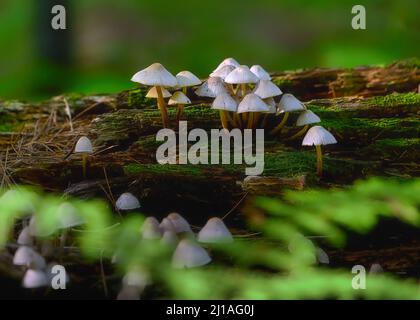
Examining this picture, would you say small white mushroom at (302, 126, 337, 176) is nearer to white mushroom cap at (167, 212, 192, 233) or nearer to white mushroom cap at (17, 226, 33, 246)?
white mushroom cap at (167, 212, 192, 233)

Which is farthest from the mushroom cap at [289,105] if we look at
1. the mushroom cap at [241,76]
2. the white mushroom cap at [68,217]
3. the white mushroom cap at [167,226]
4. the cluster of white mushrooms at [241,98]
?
the white mushroom cap at [68,217]

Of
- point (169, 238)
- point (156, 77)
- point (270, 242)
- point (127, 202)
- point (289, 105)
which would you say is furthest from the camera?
point (289, 105)

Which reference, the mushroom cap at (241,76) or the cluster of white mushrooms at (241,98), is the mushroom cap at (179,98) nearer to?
the cluster of white mushrooms at (241,98)

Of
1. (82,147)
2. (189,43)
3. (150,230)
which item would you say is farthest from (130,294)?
(189,43)

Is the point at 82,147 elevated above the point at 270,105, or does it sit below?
below

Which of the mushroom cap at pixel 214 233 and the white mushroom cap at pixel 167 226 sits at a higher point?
the white mushroom cap at pixel 167 226

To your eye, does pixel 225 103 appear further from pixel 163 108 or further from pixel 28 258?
pixel 28 258

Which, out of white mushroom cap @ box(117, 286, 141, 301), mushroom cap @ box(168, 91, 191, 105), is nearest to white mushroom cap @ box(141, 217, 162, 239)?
white mushroom cap @ box(117, 286, 141, 301)

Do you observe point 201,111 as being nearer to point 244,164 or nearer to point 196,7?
point 244,164
